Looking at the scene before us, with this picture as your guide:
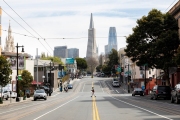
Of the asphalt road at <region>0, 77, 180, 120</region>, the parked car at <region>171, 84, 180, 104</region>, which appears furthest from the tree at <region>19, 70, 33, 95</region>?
the parked car at <region>171, 84, 180, 104</region>

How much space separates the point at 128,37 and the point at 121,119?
36.7 m

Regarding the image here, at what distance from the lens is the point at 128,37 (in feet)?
181

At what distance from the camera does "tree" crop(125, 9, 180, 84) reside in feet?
168

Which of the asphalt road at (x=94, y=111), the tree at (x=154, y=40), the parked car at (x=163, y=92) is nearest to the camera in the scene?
the asphalt road at (x=94, y=111)

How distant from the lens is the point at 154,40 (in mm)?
54812

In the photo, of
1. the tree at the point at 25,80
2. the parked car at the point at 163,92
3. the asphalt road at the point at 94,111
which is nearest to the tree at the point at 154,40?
the parked car at the point at 163,92

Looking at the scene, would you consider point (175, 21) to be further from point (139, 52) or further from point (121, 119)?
point (121, 119)

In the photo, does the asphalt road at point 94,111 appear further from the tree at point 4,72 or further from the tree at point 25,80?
the tree at point 25,80

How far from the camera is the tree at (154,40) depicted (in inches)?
2019

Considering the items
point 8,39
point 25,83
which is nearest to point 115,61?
point 8,39

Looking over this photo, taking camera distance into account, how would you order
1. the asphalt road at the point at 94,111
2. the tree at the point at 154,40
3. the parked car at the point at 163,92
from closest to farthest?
1. the asphalt road at the point at 94,111
2. the parked car at the point at 163,92
3. the tree at the point at 154,40

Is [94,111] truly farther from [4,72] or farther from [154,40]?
[154,40]

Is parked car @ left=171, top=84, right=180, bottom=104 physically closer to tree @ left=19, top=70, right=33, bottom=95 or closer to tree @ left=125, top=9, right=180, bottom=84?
tree @ left=125, top=9, right=180, bottom=84

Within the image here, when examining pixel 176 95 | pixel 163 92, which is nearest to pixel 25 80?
pixel 163 92
